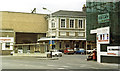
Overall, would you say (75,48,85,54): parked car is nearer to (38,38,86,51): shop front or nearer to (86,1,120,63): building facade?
(38,38,86,51): shop front

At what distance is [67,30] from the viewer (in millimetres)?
62281

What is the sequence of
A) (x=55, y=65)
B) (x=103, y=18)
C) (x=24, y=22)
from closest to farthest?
(x=55, y=65), (x=103, y=18), (x=24, y=22)

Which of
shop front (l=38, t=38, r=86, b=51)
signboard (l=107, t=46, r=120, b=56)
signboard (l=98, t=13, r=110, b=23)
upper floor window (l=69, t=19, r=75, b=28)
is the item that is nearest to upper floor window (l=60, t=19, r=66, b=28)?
upper floor window (l=69, t=19, r=75, b=28)

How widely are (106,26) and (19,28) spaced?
136 ft

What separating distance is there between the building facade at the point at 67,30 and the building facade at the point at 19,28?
23.6 feet

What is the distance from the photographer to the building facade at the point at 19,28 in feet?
207

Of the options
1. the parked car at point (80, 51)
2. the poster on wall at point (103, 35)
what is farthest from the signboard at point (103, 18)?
the parked car at point (80, 51)

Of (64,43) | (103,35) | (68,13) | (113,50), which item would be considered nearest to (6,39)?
(64,43)

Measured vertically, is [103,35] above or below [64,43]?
above

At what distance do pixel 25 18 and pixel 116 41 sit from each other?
44.0 m

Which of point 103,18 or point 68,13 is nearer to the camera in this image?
point 103,18

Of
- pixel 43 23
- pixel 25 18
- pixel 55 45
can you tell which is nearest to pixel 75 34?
pixel 55 45

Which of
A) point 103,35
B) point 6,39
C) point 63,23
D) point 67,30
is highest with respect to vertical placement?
point 63,23

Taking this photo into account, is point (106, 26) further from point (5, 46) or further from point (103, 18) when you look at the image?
point (5, 46)
